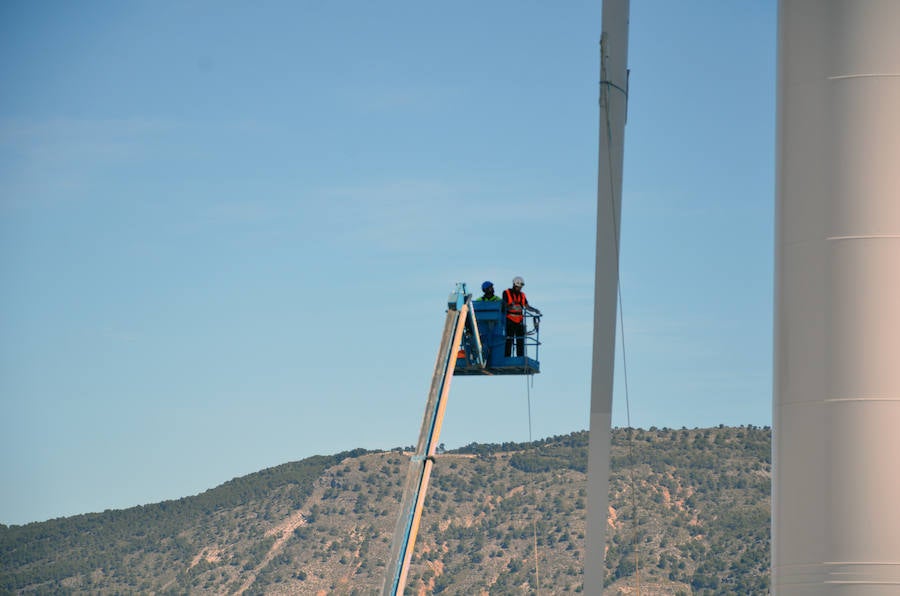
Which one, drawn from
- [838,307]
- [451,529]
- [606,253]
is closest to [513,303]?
[606,253]

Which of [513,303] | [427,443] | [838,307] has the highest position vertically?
[513,303]

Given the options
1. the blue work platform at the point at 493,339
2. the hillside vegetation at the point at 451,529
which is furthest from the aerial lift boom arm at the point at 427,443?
the hillside vegetation at the point at 451,529

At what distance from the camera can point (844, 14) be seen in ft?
50.2

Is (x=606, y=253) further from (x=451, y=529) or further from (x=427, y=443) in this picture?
(x=451, y=529)

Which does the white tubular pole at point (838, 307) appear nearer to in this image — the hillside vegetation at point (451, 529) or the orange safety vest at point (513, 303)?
the orange safety vest at point (513, 303)

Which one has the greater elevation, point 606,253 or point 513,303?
point 513,303

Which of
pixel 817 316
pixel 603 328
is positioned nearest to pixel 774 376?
pixel 817 316

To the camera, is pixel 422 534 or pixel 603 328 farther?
pixel 422 534

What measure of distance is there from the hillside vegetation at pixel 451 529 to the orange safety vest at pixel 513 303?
94.3 metres

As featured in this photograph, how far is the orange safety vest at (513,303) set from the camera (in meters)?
32.1

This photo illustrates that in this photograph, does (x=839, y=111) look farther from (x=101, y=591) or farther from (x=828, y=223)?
(x=101, y=591)

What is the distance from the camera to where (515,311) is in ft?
105

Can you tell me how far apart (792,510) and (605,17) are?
10911 mm

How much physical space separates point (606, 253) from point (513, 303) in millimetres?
9341
